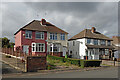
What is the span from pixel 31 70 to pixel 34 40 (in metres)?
14.8

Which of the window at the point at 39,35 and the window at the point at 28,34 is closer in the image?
the window at the point at 28,34

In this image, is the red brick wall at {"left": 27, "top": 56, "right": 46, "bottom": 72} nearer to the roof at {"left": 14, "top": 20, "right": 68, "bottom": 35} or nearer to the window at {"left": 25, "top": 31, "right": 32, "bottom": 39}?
the window at {"left": 25, "top": 31, "right": 32, "bottom": 39}

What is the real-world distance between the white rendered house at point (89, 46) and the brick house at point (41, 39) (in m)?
5.73

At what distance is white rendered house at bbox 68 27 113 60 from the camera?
3456 centimetres

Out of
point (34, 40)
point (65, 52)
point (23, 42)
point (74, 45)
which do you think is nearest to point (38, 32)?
point (34, 40)

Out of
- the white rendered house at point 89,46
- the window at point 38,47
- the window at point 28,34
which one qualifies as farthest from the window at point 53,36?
the white rendered house at point 89,46

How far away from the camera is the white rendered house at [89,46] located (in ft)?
113

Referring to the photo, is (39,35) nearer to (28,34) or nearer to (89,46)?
(28,34)

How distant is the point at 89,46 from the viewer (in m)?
34.0

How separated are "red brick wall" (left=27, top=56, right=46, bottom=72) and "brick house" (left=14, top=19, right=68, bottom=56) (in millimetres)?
12517

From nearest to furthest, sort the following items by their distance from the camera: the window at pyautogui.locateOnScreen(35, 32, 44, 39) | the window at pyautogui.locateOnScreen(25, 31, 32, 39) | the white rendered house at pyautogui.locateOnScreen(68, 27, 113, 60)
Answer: the window at pyautogui.locateOnScreen(25, 31, 32, 39) → the window at pyautogui.locateOnScreen(35, 32, 44, 39) → the white rendered house at pyautogui.locateOnScreen(68, 27, 113, 60)

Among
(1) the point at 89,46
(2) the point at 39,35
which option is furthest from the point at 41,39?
(1) the point at 89,46

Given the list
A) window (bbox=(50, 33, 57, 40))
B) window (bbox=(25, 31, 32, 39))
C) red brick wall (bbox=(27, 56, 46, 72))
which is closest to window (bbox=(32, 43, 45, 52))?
window (bbox=(25, 31, 32, 39))

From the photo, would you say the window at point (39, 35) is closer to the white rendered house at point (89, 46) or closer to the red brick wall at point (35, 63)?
the white rendered house at point (89, 46)
